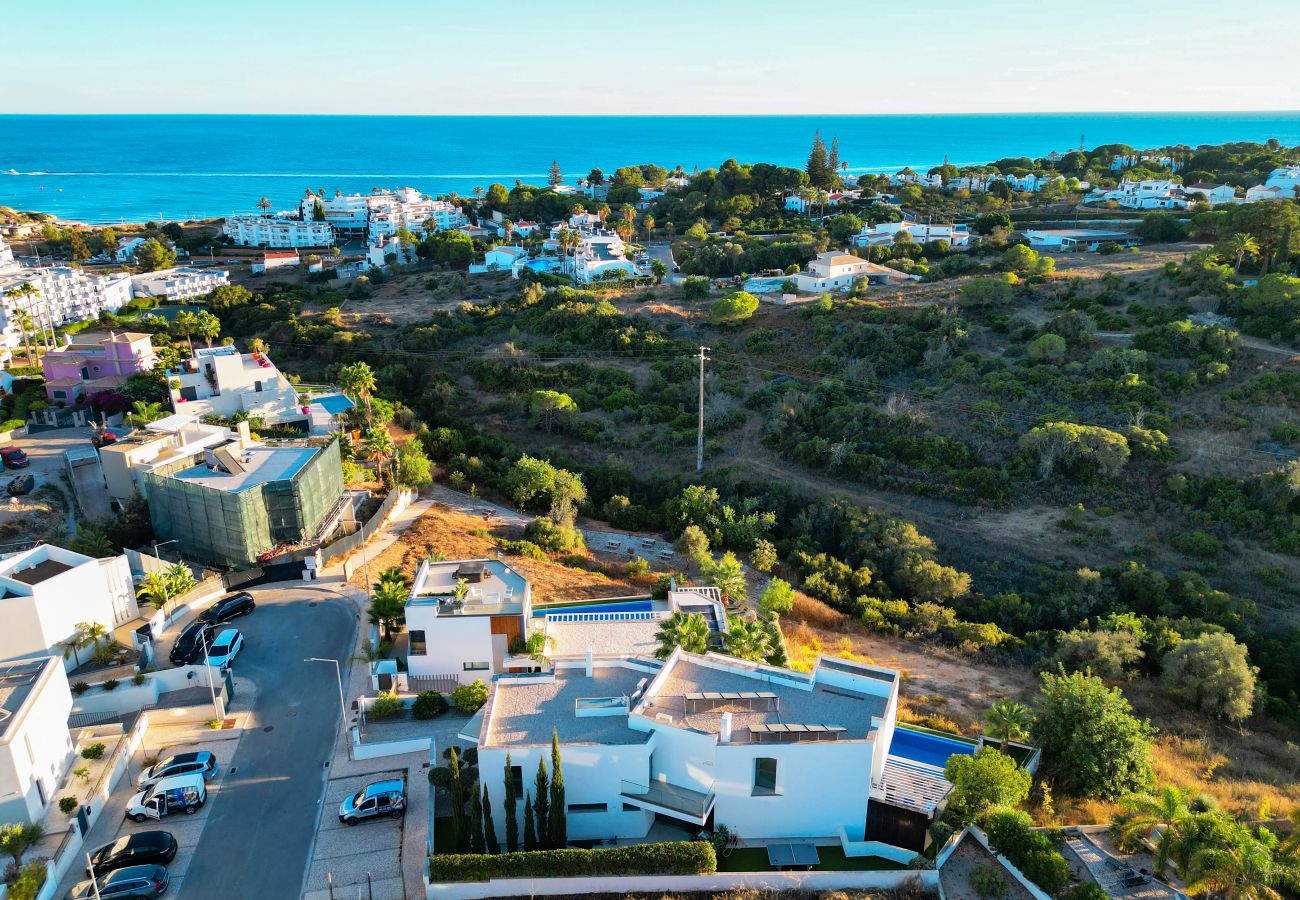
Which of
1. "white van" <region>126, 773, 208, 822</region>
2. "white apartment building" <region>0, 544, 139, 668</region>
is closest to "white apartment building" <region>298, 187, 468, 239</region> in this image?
"white apartment building" <region>0, 544, 139, 668</region>

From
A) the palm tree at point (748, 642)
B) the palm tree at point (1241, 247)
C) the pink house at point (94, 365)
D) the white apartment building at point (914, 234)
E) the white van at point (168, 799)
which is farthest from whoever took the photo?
the white apartment building at point (914, 234)

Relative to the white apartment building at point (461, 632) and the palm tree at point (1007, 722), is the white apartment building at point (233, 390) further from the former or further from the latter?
the palm tree at point (1007, 722)

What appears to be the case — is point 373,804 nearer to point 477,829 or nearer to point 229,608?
point 477,829

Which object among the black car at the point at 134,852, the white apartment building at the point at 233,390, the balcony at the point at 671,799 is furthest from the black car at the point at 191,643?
the white apartment building at the point at 233,390

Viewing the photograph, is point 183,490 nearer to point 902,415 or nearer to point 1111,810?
point 1111,810

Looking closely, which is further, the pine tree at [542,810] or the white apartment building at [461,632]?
the white apartment building at [461,632]

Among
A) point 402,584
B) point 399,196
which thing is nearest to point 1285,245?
point 402,584

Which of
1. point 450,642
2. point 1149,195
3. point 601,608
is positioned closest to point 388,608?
point 450,642
